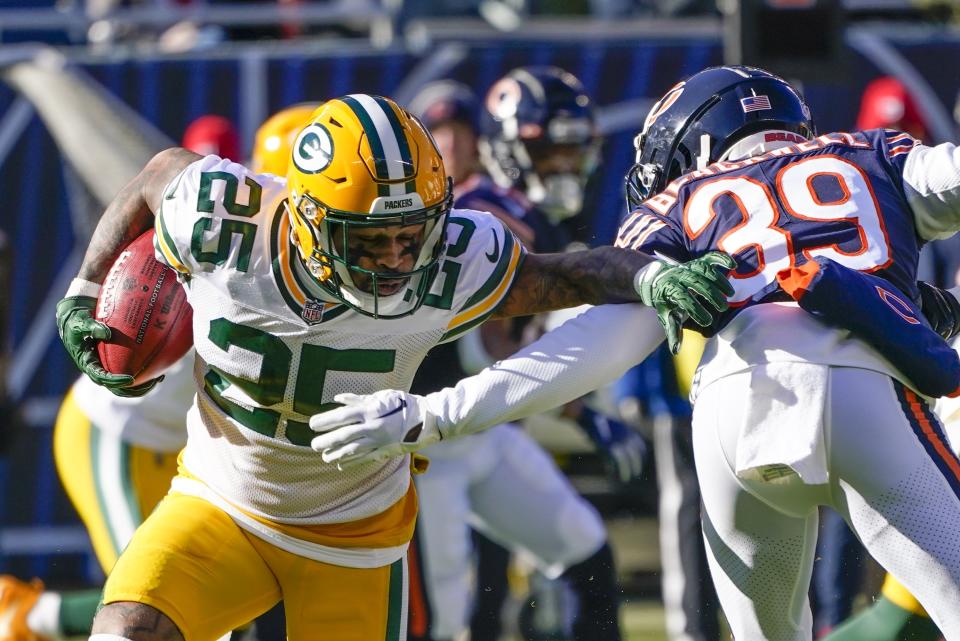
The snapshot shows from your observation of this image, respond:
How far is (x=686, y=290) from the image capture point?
130 inches

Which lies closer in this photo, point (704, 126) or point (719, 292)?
point (719, 292)

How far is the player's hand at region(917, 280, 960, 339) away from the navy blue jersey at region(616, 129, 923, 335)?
249 millimetres

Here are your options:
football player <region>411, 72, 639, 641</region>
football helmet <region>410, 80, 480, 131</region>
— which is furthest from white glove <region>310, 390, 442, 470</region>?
football helmet <region>410, 80, 480, 131</region>

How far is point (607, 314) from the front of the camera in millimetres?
3551

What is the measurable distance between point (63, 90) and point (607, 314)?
4.49m

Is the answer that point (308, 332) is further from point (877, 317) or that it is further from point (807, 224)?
point (877, 317)

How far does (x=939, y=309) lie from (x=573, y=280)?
2.82 feet

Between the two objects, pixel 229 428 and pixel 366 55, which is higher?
pixel 229 428

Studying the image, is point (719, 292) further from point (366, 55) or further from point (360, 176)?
point (366, 55)

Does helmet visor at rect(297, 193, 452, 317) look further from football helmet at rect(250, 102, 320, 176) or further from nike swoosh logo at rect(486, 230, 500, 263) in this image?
football helmet at rect(250, 102, 320, 176)

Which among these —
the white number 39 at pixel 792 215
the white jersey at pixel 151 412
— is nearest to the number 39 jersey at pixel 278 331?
the white number 39 at pixel 792 215

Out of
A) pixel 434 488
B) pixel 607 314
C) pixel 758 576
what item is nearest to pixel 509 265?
pixel 607 314

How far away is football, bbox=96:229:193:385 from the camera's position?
3.87 metres

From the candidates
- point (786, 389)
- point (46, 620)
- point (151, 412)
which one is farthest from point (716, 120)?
point (46, 620)
